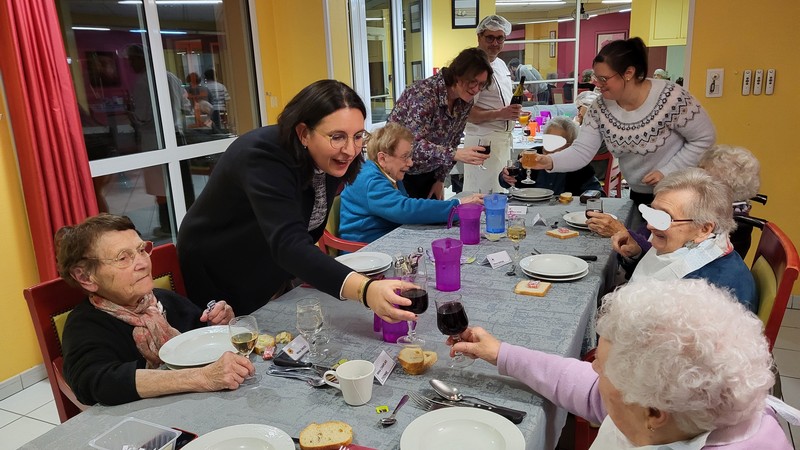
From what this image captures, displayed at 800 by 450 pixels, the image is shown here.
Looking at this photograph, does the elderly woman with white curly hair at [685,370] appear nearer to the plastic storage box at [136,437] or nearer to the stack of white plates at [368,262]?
the plastic storage box at [136,437]

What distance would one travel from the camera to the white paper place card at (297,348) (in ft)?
4.87

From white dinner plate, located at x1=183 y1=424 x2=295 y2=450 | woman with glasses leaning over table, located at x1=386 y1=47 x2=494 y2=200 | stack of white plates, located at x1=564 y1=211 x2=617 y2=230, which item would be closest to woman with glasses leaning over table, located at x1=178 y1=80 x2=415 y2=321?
white dinner plate, located at x1=183 y1=424 x2=295 y2=450

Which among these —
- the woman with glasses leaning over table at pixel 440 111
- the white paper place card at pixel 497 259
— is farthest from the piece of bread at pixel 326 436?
the woman with glasses leaning over table at pixel 440 111

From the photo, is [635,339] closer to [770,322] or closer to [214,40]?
[770,322]

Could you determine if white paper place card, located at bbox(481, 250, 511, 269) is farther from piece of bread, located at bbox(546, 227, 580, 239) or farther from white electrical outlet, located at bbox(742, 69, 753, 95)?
white electrical outlet, located at bbox(742, 69, 753, 95)

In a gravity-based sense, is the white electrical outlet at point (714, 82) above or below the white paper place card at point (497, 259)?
above

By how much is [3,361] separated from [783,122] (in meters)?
4.71

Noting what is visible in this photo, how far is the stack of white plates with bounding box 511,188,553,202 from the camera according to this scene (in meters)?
3.20

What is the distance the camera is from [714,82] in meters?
3.55

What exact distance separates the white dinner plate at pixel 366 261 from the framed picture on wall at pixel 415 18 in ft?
19.9

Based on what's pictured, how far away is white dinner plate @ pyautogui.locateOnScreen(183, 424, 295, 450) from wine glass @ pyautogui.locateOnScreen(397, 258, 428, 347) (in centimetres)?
46

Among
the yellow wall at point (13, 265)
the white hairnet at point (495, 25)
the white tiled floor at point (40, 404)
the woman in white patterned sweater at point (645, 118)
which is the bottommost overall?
the white tiled floor at point (40, 404)

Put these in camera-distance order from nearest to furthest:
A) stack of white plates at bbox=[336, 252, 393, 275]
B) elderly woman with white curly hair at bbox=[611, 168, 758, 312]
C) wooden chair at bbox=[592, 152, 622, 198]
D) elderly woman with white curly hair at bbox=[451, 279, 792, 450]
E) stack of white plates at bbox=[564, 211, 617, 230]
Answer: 1. elderly woman with white curly hair at bbox=[451, 279, 792, 450]
2. elderly woman with white curly hair at bbox=[611, 168, 758, 312]
3. stack of white plates at bbox=[336, 252, 393, 275]
4. stack of white plates at bbox=[564, 211, 617, 230]
5. wooden chair at bbox=[592, 152, 622, 198]

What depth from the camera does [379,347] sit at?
60.6 inches
